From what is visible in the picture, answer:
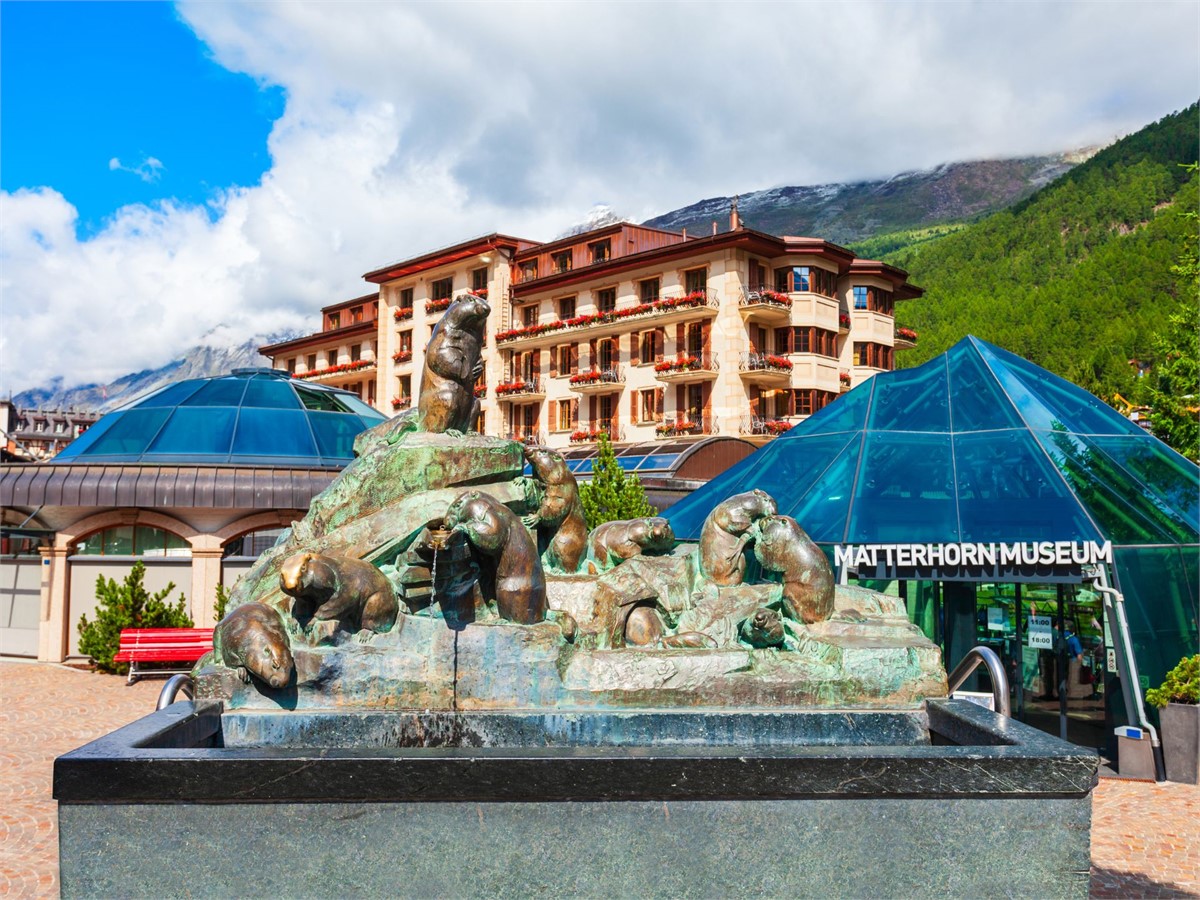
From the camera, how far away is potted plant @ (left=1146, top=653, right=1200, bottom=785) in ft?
36.7

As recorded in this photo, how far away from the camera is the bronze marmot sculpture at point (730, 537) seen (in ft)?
22.6

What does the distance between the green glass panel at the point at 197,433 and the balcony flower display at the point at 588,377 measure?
19.9 meters

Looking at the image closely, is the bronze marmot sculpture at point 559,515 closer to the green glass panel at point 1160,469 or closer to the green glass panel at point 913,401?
the green glass panel at point 913,401

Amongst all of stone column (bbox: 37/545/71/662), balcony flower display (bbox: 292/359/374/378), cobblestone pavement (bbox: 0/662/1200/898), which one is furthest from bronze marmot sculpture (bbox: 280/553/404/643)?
balcony flower display (bbox: 292/359/374/378)

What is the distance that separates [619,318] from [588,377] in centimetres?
280

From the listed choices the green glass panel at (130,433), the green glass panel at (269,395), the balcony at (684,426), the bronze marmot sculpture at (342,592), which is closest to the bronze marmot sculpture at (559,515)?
the bronze marmot sculpture at (342,592)

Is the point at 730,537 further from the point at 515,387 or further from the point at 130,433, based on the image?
the point at 515,387

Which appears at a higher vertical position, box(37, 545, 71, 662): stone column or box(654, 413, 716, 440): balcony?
box(654, 413, 716, 440): balcony

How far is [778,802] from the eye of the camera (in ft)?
14.9

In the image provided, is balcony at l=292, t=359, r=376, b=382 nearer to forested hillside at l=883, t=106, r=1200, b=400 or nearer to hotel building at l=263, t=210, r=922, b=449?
hotel building at l=263, t=210, r=922, b=449

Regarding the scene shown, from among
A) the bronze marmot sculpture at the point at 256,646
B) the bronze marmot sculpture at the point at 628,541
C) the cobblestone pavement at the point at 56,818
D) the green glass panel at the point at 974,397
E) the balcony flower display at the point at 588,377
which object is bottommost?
the cobblestone pavement at the point at 56,818

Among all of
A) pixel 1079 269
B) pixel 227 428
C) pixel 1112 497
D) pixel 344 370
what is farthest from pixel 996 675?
pixel 1079 269

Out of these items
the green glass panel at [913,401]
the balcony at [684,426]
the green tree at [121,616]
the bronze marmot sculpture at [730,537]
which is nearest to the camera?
the bronze marmot sculpture at [730,537]

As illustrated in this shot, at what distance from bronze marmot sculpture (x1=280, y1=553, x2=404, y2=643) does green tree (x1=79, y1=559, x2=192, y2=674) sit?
1565 cm
